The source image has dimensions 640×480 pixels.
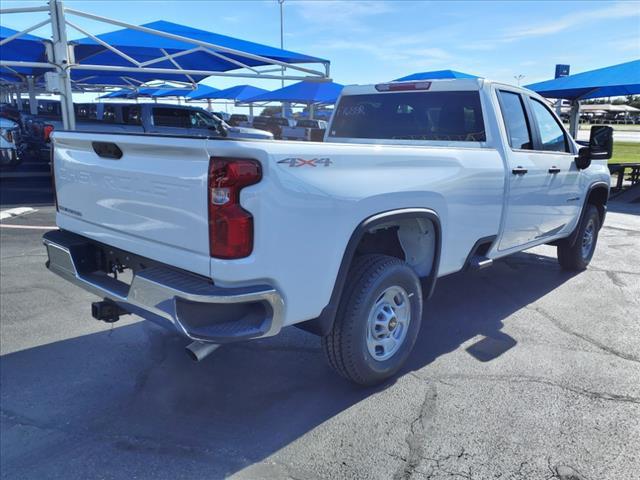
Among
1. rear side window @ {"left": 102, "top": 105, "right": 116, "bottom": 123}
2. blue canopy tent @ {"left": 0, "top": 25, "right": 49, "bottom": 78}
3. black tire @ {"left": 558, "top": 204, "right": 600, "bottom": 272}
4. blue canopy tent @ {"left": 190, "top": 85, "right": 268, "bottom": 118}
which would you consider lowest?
black tire @ {"left": 558, "top": 204, "right": 600, "bottom": 272}

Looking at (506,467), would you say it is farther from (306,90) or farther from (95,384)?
(306,90)

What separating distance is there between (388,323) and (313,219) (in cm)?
111

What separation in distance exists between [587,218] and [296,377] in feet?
13.6

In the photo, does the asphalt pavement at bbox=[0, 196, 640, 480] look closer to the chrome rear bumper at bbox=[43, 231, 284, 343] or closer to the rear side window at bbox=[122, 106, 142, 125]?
the chrome rear bumper at bbox=[43, 231, 284, 343]

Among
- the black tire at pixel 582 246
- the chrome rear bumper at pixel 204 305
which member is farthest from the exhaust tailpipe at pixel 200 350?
the black tire at pixel 582 246

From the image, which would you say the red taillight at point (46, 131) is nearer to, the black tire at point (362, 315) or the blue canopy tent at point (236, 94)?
the black tire at point (362, 315)

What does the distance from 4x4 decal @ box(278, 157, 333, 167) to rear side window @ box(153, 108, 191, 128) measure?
12.4 meters

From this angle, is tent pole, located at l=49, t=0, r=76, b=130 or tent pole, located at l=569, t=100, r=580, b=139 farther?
tent pole, located at l=569, t=100, r=580, b=139

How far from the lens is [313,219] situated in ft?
Result: 8.68

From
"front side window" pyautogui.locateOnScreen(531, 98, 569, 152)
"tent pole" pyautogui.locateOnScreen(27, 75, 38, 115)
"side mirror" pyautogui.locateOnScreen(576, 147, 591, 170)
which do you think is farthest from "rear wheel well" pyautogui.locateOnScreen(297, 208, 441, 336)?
"tent pole" pyautogui.locateOnScreen(27, 75, 38, 115)

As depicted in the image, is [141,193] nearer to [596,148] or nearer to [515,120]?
[515,120]

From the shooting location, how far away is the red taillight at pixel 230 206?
238 cm

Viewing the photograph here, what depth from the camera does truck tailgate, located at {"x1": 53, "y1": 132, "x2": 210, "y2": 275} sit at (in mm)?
2490

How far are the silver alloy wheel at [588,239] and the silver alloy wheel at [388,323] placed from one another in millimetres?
3637
